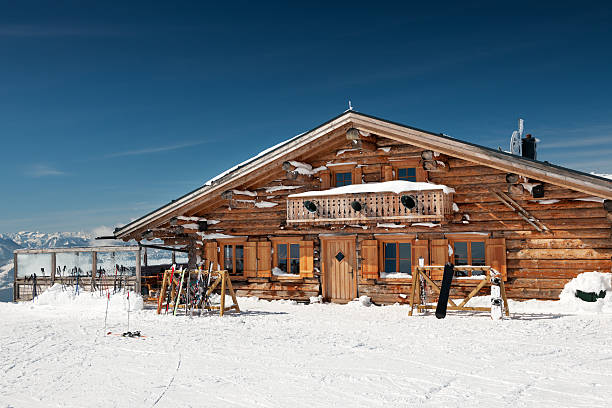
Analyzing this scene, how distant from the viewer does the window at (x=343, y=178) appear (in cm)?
1809

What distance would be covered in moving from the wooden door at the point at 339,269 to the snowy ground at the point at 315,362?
11.6 feet

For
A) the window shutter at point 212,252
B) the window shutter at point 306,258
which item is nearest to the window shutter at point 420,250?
the window shutter at point 306,258

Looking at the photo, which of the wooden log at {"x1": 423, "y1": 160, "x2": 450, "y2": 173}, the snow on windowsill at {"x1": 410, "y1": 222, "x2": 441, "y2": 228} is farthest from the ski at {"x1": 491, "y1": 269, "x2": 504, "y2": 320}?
the wooden log at {"x1": 423, "y1": 160, "x2": 450, "y2": 173}

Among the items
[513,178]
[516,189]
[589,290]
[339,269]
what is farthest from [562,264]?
→ [339,269]

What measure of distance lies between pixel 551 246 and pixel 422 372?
9373 mm

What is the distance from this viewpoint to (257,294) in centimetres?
1880

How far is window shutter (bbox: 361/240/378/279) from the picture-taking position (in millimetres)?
17125

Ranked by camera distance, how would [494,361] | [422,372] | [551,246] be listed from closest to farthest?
[422,372], [494,361], [551,246]

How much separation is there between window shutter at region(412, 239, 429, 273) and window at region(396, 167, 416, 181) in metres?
2.11

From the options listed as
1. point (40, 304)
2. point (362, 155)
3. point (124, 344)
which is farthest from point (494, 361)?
point (40, 304)

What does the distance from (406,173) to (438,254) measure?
9.43 feet

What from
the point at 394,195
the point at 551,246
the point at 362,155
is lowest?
the point at 551,246

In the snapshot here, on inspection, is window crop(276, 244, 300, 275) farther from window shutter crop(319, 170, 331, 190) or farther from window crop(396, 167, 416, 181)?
window crop(396, 167, 416, 181)

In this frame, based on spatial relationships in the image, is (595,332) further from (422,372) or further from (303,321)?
(303,321)
